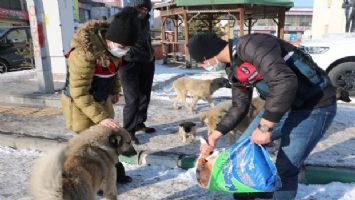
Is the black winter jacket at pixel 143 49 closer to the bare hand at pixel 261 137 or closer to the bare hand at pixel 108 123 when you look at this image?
the bare hand at pixel 108 123

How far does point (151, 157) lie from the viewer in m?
4.42

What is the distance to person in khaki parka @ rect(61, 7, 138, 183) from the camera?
3.06 metres

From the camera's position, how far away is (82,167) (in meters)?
2.74

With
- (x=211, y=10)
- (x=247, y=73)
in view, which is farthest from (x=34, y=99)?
(x=211, y=10)

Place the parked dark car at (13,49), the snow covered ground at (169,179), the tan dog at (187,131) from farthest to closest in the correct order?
the parked dark car at (13,49) < the tan dog at (187,131) < the snow covered ground at (169,179)

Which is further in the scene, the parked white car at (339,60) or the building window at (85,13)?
the building window at (85,13)

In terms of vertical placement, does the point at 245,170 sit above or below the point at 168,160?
above

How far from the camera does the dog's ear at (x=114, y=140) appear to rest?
10.3ft

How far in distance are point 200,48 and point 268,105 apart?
0.61 meters

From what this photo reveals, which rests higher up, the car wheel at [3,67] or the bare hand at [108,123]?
the bare hand at [108,123]

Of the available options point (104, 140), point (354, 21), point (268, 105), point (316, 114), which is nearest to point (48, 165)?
point (104, 140)

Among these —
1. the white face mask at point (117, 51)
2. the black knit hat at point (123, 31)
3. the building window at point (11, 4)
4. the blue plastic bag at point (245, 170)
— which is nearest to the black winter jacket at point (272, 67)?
the blue plastic bag at point (245, 170)

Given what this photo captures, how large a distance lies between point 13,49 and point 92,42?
482 inches

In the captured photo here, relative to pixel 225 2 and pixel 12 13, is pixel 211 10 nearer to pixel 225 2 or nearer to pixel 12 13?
pixel 225 2
